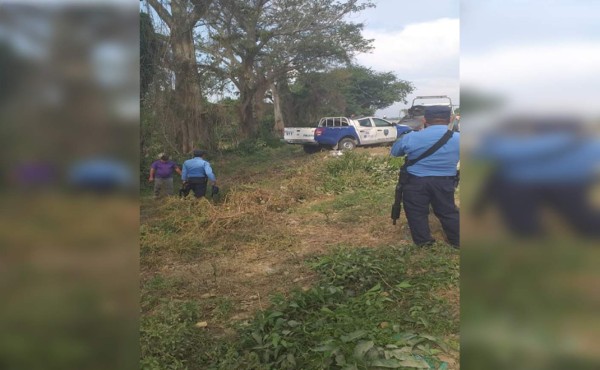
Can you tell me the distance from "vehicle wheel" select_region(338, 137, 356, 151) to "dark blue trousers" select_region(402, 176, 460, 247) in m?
1.74

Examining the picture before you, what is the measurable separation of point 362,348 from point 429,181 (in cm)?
200

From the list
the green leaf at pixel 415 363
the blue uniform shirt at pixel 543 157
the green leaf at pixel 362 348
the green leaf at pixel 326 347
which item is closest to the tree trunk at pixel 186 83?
the green leaf at pixel 326 347

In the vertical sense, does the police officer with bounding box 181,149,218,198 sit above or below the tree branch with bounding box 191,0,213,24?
below

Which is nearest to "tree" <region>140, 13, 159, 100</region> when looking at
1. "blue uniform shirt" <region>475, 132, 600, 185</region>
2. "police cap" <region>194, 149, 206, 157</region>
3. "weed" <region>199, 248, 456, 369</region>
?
"police cap" <region>194, 149, 206, 157</region>

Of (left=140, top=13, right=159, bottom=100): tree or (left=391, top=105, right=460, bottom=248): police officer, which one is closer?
(left=140, top=13, right=159, bottom=100): tree

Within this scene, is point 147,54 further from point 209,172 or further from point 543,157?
point 543,157

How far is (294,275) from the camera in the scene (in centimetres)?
422

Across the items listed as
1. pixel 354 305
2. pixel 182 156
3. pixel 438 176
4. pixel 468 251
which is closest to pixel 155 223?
pixel 182 156

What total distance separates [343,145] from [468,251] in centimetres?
469

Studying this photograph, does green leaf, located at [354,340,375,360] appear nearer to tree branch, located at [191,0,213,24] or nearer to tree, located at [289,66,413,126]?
tree, located at [289,66,413,126]

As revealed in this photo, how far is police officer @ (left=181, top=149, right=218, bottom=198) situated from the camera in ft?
15.6

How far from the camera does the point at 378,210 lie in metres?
5.45

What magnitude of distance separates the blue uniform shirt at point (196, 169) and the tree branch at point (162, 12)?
54.2 inches

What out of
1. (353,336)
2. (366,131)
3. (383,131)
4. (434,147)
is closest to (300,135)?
(366,131)
